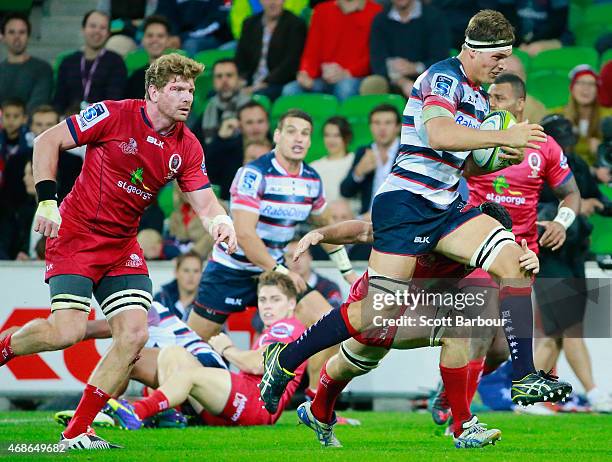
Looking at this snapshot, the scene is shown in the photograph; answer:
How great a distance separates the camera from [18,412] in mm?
11719

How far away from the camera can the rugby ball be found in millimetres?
7465

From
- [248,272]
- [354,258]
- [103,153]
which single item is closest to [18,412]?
[248,272]

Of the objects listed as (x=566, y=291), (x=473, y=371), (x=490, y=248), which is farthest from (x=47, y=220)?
(x=566, y=291)

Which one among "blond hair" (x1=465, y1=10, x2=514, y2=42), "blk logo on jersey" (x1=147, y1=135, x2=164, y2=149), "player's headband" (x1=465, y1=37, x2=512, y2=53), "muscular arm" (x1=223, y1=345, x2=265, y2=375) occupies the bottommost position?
"muscular arm" (x1=223, y1=345, x2=265, y2=375)

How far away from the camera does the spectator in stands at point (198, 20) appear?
659 inches

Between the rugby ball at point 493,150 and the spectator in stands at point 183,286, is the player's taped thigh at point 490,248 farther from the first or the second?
the spectator in stands at point 183,286

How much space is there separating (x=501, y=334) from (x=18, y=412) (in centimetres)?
499

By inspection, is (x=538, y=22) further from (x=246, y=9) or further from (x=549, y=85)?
(x=246, y=9)

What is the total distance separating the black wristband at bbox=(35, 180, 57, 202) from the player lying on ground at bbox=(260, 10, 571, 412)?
5.55 ft

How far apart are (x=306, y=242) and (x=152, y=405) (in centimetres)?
233

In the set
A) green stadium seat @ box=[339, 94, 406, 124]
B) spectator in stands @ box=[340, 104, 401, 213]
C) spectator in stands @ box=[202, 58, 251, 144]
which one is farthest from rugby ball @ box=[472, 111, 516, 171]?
spectator in stands @ box=[202, 58, 251, 144]

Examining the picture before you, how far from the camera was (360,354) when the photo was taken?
745cm

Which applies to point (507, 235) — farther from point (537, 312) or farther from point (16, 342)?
point (537, 312)

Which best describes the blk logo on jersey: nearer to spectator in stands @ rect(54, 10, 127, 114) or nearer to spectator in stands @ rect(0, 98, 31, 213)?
spectator in stands @ rect(0, 98, 31, 213)
